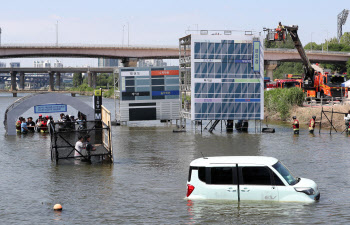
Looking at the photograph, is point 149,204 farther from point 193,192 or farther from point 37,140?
point 37,140

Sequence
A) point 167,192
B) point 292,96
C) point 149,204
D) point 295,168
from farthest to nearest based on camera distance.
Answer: point 292,96
point 295,168
point 167,192
point 149,204

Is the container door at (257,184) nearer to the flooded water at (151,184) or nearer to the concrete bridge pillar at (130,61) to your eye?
the flooded water at (151,184)

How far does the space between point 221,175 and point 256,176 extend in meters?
→ 1.19

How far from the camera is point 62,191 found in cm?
2308

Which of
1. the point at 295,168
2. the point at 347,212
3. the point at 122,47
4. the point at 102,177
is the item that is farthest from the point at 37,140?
the point at 122,47

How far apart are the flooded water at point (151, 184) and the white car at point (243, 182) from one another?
1.64 feet

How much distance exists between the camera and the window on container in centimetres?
1869

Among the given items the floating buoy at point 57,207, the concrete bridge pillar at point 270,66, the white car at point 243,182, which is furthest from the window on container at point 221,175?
the concrete bridge pillar at point 270,66

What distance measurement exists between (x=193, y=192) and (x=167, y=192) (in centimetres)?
375

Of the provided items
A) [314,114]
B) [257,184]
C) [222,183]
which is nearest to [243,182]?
[257,184]

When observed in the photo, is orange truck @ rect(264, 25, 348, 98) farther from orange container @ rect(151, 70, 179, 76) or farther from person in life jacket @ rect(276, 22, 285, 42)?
orange container @ rect(151, 70, 179, 76)

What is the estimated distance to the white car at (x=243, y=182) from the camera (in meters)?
18.6

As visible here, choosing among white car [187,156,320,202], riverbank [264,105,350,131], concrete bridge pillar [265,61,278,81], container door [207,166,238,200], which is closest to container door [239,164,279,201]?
white car [187,156,320,202]

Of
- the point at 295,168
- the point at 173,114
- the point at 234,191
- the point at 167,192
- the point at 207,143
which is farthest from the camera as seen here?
the point at 173,114
